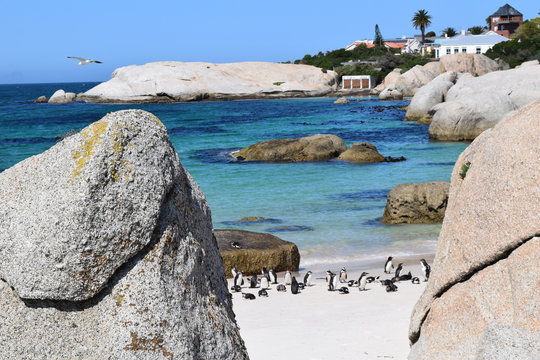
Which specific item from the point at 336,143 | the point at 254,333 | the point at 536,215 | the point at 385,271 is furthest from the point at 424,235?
the point at 336,143

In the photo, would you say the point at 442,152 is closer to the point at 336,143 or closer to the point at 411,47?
the point at 336,143

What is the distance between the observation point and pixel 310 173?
36.3 metres

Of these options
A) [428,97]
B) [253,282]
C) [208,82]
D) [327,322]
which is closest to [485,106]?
[428,97]

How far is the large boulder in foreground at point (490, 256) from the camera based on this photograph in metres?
7.54

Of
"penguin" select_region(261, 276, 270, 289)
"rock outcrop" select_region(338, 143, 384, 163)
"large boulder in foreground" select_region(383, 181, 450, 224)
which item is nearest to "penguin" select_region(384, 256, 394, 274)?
"penguin" select_region(261, 276, 270, 289)

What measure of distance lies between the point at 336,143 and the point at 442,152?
6263mm

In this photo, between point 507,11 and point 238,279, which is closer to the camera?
point 238,279

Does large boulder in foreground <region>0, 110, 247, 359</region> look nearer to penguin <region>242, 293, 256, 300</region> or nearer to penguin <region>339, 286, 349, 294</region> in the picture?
penguin <region>242, 293, 256, 300</region>

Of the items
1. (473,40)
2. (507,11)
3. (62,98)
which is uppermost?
(507,11)

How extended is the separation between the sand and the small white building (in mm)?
99588

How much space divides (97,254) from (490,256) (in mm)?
4702

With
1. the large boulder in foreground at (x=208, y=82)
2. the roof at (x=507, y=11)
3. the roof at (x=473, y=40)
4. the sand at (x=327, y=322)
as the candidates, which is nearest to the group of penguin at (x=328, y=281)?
the sand at (x=327, y=322)

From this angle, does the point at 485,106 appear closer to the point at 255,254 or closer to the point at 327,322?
the point at 255,254

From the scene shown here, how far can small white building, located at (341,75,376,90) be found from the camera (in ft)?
375
